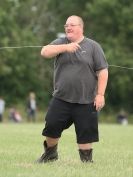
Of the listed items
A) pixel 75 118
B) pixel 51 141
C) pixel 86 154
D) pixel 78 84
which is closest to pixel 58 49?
pixel 78 84

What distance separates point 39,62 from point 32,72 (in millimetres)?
2723

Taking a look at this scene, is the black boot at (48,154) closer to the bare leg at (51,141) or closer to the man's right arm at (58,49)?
the bare leg at (51,141)

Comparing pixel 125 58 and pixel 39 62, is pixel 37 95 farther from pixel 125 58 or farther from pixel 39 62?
pixel 125 58

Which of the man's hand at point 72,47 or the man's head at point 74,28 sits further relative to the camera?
the man's head at point 74,28

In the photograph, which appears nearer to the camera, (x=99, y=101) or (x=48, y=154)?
(x=99, y=101)

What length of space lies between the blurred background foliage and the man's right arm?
4753 centimetres

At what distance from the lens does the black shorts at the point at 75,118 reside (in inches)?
445

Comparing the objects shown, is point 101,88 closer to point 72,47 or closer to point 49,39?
point 72,47

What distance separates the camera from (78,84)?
11.2 m

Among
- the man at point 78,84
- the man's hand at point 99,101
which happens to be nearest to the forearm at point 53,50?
the man at point 78,84

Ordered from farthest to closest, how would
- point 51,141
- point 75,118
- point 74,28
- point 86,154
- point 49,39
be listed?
point 49,39 < point 51,141 < point 86,154 < point 75,118 < point 74,28

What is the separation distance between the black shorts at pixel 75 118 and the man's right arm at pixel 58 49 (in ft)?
2.45

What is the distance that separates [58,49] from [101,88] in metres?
0.84

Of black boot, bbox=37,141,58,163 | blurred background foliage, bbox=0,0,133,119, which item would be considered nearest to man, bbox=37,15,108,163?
black boot, bbox=37,141,58,163
